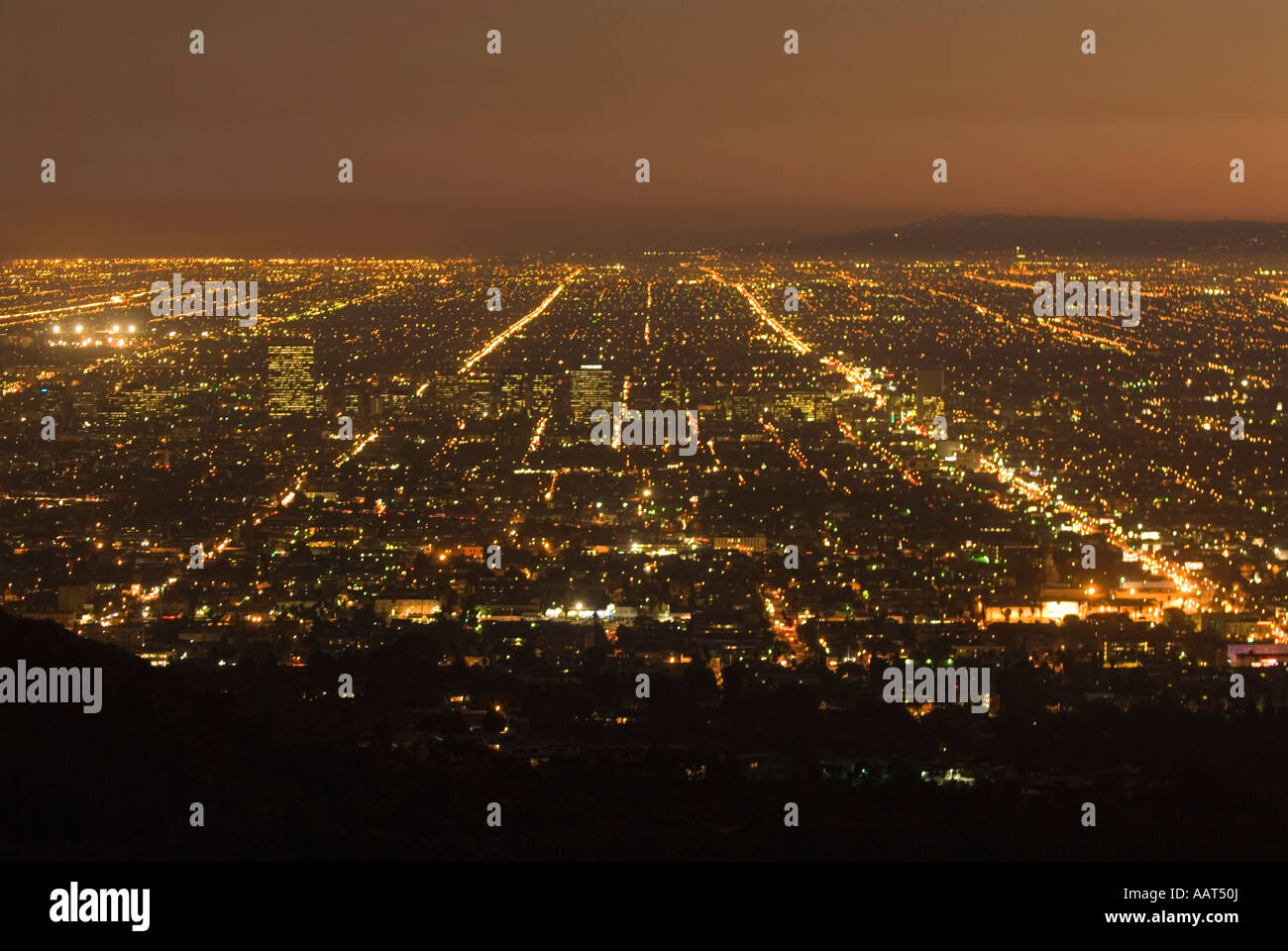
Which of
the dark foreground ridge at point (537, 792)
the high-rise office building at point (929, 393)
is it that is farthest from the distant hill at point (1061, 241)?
the dark foreground ridge at point (537, 792)

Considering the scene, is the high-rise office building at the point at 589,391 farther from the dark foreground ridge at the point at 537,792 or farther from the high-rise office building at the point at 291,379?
the dark foreground ridge at the point at 537,792

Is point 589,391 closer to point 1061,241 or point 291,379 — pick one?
point 291,379

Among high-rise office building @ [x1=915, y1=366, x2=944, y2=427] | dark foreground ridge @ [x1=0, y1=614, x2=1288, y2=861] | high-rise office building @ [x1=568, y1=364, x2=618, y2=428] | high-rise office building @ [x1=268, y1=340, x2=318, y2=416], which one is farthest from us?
high-rise office building @ [x1=915, y1=366, x2=944, y2=427]

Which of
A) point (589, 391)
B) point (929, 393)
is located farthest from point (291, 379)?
point (929, 393)

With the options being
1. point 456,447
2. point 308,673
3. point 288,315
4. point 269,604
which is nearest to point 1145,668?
point 308,673

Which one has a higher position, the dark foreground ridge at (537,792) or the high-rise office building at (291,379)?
the high-rise office building at (291,379)

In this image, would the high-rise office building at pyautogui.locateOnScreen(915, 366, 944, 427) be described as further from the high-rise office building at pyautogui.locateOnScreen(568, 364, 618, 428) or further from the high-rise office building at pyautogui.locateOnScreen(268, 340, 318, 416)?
the high-rise office building at pyautogui.locateOnScreen(268, 340, 318, 416)

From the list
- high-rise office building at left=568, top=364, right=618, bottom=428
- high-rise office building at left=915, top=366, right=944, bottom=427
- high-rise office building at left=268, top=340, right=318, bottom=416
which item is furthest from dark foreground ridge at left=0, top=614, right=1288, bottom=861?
high-rise office building at left=915, top=366, right=944, bottom=427

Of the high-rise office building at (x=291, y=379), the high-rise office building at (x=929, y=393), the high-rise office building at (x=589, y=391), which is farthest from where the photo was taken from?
the high-rise office building at (x=929, y=393)

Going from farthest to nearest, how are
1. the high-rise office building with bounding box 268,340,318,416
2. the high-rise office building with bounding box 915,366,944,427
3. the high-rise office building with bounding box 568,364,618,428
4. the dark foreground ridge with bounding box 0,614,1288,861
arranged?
the high-rise office building with bounding box 915,366,944,427 → the high-rise office building with bounding box 568,364,618,428 → the high-rise office building with bounding box 268,340,318,416 → the dark foreground ridge with bounding box 0,614,1288,861

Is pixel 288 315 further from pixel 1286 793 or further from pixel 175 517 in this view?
pixel 1286 793

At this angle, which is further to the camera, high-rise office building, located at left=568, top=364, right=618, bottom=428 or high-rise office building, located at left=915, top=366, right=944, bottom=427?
high-rise office building, located at left=915, top=366, right=944, bottom=427
